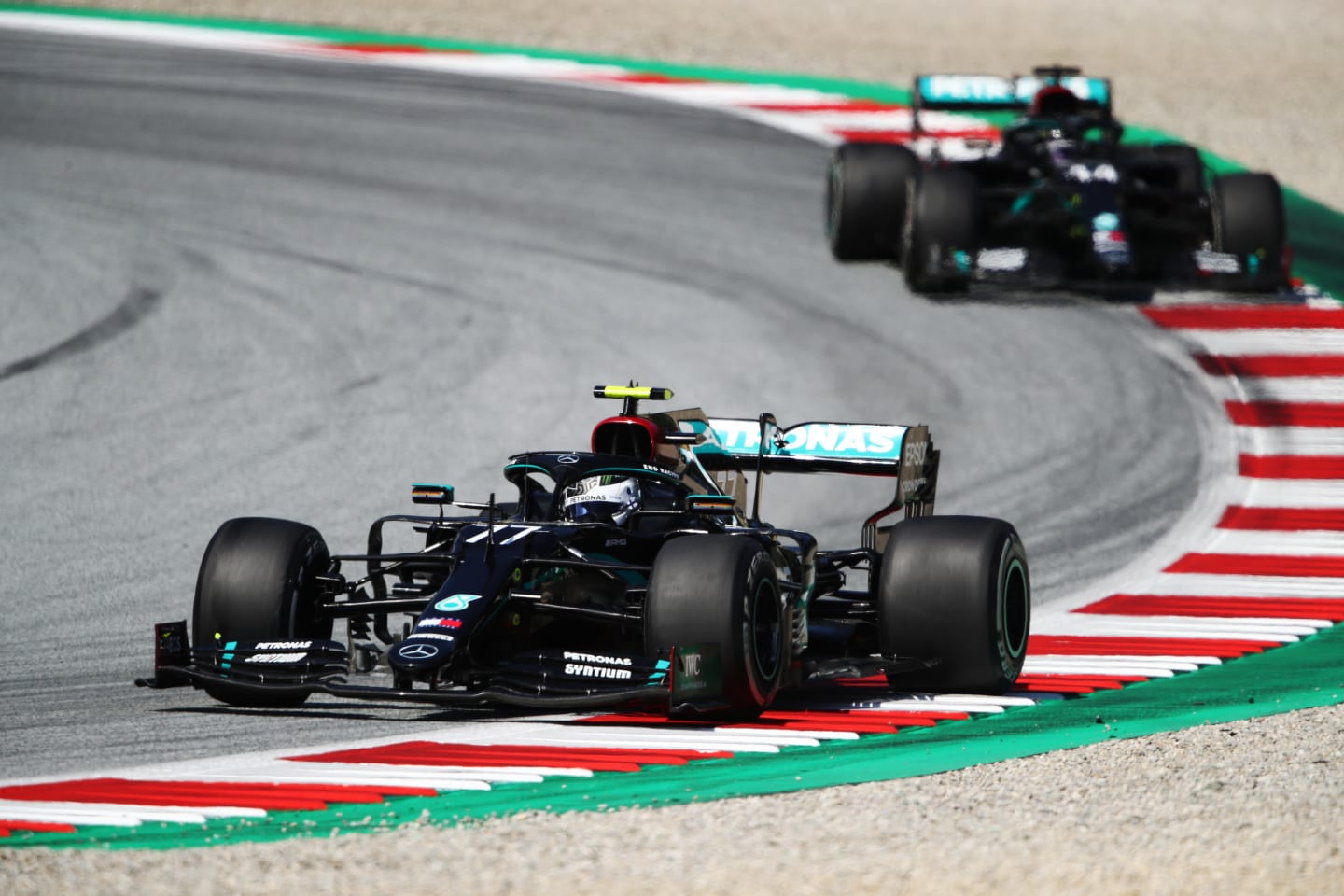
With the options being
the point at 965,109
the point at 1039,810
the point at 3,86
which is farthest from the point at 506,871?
the point at 3,86

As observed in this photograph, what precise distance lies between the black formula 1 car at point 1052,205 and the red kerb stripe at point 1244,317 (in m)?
0.31

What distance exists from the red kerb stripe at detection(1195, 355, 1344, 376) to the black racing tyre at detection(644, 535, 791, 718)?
10365 millimetres

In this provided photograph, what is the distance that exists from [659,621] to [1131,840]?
2.57 meters

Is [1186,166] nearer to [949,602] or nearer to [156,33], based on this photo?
[949,602]

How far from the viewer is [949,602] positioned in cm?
987

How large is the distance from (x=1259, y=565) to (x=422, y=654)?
7.18m

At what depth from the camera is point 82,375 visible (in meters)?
16.9

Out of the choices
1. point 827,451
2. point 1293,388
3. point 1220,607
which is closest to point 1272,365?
point 1293,388

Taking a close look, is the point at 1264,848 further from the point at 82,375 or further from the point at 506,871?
the point at 82,375

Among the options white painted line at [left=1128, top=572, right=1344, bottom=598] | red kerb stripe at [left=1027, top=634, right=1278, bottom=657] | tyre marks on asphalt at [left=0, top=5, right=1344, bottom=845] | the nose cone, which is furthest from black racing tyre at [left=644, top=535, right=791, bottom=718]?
white painted line at [left=1128, top=572, right=1344, bottom=598]

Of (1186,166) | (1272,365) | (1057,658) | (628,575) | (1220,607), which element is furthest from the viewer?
(1186,166)

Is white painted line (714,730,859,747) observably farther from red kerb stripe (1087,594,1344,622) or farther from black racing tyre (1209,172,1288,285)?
black racing tyre (1209,172,1288,285)

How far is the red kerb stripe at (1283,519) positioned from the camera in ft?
49.0

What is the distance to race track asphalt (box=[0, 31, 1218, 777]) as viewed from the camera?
13.5 m
